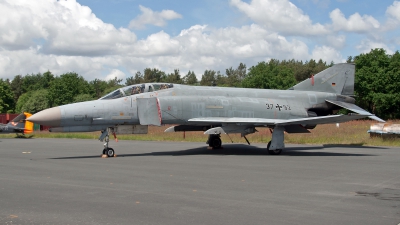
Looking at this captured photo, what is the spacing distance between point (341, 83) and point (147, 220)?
16070 millimetres

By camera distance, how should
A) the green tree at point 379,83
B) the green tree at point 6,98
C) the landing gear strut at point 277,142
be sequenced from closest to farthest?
1. the landing gear strut at point 277,142
2. the green tree at point 379,83
3. the green tree at point 6,98

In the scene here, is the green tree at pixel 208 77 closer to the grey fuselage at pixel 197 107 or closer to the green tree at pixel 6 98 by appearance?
the green tree at pixel 6 98

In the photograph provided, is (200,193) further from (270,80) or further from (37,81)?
(37,81)

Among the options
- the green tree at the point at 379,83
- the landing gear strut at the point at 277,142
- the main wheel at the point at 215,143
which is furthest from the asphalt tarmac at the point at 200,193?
the green tree at the point at 379,83

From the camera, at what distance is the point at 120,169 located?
12195mm

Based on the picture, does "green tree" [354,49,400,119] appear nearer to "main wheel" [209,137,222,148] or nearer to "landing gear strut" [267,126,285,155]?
"main wheel" [209,137,222,148]

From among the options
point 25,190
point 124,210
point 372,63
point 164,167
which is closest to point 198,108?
point 164,167

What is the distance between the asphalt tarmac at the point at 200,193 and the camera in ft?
21.2

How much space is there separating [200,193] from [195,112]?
8.80 metres

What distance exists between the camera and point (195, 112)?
1703 centimetres

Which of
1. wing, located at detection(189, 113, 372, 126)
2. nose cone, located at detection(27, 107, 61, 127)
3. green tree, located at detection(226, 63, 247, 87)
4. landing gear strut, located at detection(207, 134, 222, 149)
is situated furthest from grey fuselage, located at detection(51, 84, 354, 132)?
green tree, located at detection(226, 63, 247, 87)

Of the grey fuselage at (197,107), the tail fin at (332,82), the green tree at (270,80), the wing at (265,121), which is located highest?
the green tree at (270,80)

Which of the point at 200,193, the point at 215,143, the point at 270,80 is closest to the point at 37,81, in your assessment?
the point at 270,80

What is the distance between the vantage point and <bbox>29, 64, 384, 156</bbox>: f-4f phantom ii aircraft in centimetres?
1541
